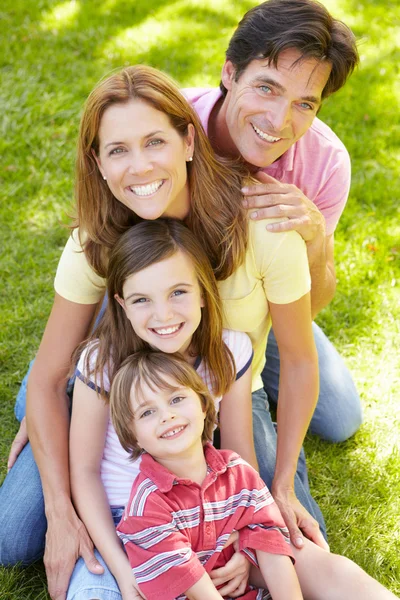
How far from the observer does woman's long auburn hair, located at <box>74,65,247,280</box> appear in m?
2.39

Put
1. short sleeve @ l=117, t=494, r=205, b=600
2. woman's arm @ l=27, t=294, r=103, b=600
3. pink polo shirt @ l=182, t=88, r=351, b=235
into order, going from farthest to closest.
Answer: pink polo shirt @ l=182, t=88, r=351, b=235, woman's arm @ l=27, t=294, r=103, b=600, short sleeve @ l=117, t=494, r=205, b=600

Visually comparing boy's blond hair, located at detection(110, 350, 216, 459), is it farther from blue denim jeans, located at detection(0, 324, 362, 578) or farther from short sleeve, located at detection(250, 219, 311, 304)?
blue denim jeans, located at detection(0, 324, 362, 578)

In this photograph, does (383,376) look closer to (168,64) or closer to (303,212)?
(303,212)

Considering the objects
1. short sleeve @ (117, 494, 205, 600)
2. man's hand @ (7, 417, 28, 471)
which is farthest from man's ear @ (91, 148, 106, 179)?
man's hand @ (7, 417, 28, 471)

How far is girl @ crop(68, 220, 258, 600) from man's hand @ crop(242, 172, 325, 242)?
233 millimetres

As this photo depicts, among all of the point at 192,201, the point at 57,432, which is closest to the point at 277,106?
the point at 192,201

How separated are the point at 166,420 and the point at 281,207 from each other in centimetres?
79

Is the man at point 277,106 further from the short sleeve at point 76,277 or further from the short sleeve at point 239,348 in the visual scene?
the short sleeve at point 76,277

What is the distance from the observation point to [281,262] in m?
2.50

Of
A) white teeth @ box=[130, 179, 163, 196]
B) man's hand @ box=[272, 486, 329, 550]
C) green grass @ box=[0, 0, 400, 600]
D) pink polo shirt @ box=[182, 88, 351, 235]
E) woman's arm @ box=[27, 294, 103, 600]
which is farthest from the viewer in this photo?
green grass @ box=[0, 0, 400, 600]

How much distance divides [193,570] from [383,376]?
1.78 meters

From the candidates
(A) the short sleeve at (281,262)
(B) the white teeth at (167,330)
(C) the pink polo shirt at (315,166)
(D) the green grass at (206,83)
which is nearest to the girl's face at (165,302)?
(B) the white teeth at (167,330)

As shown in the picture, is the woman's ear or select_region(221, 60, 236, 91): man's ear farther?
select_region(221, 60, 236, 91): man's ear

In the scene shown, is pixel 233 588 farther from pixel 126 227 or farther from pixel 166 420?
pixel 126 227
